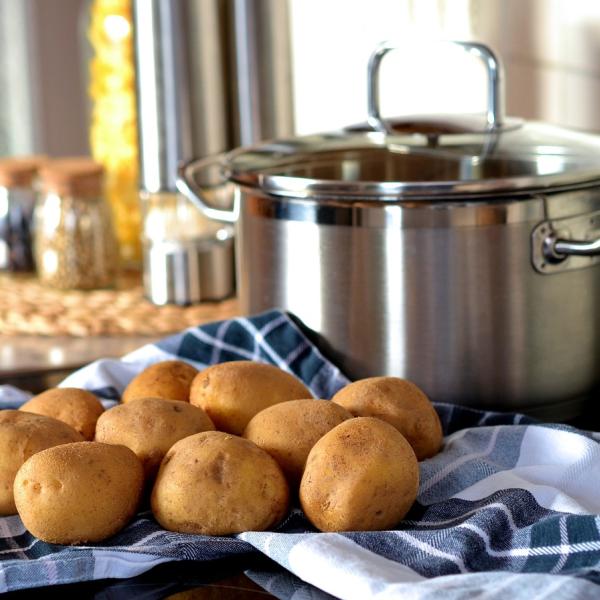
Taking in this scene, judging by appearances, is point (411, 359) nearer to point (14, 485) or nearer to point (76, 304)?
point (14, 485)

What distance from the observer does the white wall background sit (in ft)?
3.96

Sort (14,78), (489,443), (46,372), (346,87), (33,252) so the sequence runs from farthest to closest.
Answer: (14,78)
(346,87)
(33,252)
(46,372)
(489,443)

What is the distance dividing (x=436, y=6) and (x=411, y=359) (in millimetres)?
810

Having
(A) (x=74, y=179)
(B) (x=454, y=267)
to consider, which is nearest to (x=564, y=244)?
(B) (x=454, y=267)

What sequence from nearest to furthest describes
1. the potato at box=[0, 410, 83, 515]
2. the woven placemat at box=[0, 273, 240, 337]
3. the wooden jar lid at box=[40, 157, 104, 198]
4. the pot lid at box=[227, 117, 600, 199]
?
the potato at box=[0, 410, 83, 515], the pot lid at box=[227, 117, 600, 199], the woven placemat at box=[0, 273, 240, 337], the wooden jar lid at box=[40, 157, 104, 198]

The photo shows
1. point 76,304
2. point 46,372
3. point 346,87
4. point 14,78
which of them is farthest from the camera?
point 14,78

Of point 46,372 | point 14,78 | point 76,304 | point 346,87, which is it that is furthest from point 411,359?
point 14,78

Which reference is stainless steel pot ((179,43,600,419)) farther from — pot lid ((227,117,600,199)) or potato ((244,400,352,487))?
potato ((244,400,352,487))

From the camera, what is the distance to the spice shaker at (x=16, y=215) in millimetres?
1329

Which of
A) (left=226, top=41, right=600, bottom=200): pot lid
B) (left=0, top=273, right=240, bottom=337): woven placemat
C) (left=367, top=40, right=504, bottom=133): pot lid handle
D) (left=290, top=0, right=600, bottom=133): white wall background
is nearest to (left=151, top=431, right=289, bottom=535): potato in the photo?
(left=226, top=41, right=600, bottom=200): pot lid

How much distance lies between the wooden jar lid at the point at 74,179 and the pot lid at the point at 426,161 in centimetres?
46

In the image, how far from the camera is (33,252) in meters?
1.34

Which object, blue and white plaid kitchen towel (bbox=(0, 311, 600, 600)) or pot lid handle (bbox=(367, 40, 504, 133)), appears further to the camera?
pot lid handle (bbox=(367, 40, 504, 133))

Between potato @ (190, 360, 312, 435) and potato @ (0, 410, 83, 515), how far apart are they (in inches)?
3.2
